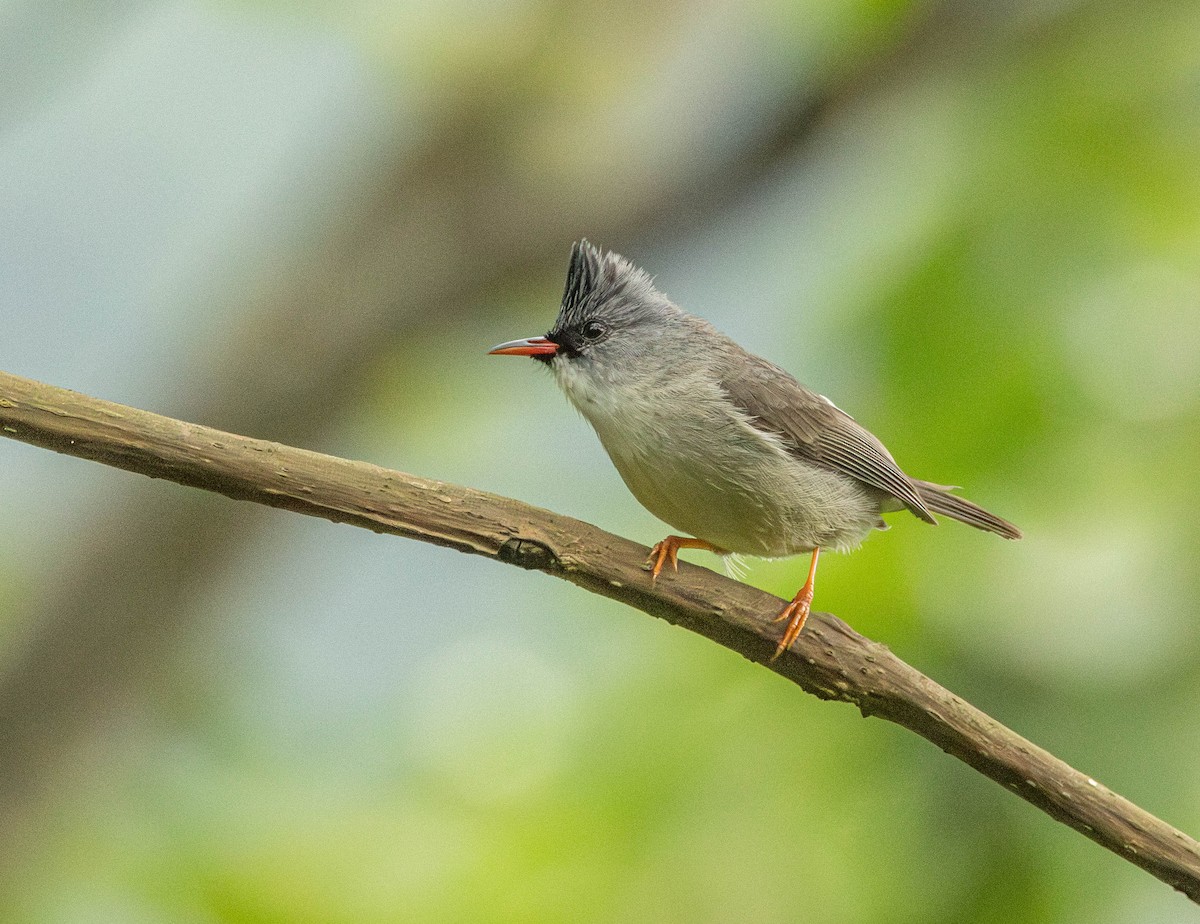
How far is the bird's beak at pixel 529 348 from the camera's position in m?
2.62

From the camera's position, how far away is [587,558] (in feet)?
6.97

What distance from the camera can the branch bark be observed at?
1831mm

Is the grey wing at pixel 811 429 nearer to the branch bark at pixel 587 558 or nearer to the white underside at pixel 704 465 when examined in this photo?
the white underside at pixel 704 465

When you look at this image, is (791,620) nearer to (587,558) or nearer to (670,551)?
(670,551)

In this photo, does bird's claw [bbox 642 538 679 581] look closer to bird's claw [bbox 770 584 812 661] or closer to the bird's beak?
bird's claw [bbox 770 584 812 661]

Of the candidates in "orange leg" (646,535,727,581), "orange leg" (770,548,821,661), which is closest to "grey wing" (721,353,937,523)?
"orange leg" (646,535,727,581)

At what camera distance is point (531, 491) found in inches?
169

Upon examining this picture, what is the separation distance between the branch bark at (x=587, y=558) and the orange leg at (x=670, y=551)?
0.02 m

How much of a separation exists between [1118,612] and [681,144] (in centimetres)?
255

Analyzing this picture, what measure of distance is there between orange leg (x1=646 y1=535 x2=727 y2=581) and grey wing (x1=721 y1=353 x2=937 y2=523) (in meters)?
0.31

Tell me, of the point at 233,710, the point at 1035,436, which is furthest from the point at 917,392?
the point at 233,710

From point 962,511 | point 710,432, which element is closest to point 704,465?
point 710,432

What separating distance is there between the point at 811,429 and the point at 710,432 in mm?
358

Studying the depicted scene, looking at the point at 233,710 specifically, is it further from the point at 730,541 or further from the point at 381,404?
the point at 730,541
